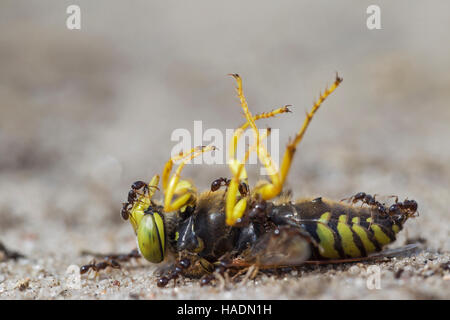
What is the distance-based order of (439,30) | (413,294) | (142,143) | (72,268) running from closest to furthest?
(413,294) → (72,268) → (142,143) → (439,30)

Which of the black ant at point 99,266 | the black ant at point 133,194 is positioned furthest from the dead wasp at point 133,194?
the black ant at point 99,266

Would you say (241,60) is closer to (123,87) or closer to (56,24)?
(123,87)

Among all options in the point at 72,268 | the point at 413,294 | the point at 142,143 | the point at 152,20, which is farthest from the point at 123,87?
the point at 413,294

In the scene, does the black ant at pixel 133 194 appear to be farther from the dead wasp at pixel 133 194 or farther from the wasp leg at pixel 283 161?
the wasp leg at pixel 283 161

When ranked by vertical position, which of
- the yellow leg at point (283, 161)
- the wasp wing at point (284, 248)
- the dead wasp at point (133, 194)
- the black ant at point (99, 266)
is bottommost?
the black ant at point (99, 266)

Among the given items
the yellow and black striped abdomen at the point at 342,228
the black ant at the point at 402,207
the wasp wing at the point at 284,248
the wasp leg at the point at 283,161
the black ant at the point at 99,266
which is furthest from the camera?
the black ant at the point at 99,266

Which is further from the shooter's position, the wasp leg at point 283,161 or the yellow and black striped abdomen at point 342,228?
the yellow and black striped abdomen at point 342,228

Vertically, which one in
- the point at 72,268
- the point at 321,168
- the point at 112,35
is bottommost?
the point at 72,268

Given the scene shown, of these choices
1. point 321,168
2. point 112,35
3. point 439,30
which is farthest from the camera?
point 112,35

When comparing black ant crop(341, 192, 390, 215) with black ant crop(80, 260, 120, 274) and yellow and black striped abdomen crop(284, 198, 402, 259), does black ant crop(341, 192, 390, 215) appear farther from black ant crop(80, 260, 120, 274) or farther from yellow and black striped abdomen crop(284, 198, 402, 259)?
black ant crop(80, 260, 120, 274)
